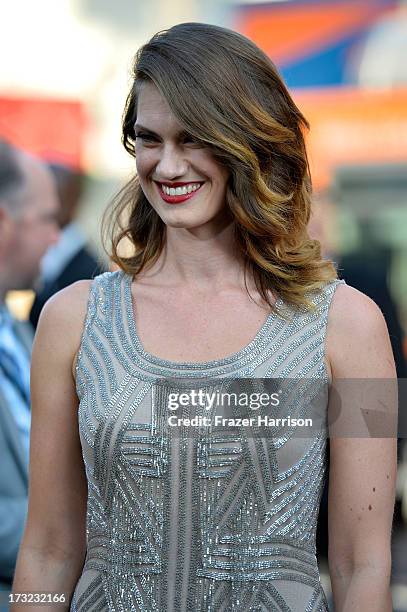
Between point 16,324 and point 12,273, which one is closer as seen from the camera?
point 16,324

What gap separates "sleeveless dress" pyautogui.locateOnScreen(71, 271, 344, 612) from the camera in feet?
6.64

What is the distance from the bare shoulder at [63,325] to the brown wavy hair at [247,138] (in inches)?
6.0

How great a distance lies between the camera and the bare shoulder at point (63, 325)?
86.0 inches

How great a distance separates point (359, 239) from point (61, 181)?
1.37 metres

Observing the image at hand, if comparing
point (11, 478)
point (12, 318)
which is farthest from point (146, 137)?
point (12, 318)

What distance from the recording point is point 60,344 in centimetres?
219

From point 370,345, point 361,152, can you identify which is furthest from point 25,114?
point 370,345

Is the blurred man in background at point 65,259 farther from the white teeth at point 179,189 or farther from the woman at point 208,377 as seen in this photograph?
the white teeth at point 179,189

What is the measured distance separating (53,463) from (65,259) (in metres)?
2.16

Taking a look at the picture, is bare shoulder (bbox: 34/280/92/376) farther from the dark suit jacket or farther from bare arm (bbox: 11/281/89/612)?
the dark suit jacket

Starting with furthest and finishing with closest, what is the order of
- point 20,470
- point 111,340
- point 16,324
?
1. point 16,324
2. point 20,470
3. point 111,340

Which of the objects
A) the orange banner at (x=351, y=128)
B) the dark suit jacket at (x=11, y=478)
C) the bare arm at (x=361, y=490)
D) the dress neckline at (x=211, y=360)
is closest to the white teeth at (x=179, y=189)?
the dress neckline at (x=211, y=360)

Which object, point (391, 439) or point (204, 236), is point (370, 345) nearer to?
point (391, 439)

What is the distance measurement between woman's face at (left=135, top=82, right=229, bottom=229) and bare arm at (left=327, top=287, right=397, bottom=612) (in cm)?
37
